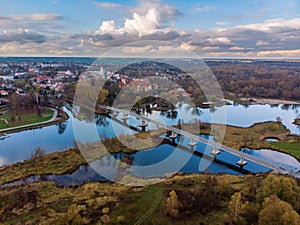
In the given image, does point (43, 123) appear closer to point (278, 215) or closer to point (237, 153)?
point (237, 153)

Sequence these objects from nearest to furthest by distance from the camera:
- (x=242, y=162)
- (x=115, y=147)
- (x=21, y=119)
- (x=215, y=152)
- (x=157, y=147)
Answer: (x=242, y=162) < (x=215, y=152) < (x=115, y=147) < (x=157, y=147) < (x=21, y=119)

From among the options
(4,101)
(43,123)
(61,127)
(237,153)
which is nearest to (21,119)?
(43,123)

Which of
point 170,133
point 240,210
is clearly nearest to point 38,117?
point 170,133

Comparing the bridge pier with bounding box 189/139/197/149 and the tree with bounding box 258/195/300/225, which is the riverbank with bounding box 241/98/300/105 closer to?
the bridge pier with bounding box 189/139/197/149

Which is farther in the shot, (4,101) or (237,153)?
(4,101)

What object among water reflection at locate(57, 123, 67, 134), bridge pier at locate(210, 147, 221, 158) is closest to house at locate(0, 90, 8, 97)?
water reflection at locate(57, 123, 67, 134)

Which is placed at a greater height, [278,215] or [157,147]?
[278,215]
